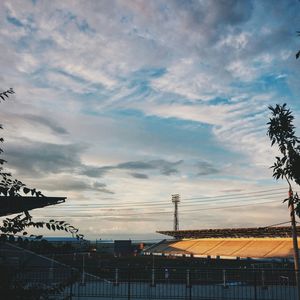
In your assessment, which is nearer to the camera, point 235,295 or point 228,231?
point 235,295

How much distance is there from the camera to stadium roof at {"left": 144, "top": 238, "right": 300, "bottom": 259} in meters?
42.2

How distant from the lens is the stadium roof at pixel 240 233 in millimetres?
44381

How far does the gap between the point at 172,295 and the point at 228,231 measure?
3367cm

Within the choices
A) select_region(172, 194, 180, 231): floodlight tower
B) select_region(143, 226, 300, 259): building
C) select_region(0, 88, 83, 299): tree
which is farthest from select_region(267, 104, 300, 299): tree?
select_region(172, 194, 180, 231): floodlight tower

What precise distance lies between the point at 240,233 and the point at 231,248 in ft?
9.88

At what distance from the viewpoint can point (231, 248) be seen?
50.5 metres

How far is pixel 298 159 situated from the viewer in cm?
713

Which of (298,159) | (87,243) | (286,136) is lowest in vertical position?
(87,243)

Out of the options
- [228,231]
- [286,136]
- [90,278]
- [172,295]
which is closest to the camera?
[286,136]

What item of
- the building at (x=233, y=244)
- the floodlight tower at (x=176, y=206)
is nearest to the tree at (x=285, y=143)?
the building at (x=233, y=244)

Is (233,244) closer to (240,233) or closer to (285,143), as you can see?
(240,233)

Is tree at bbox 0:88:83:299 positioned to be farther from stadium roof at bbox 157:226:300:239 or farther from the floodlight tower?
the floodlight tower

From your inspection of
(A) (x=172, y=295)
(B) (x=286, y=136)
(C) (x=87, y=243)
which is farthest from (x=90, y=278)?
(C) (x=87, y=243)

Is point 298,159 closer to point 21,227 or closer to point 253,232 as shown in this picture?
point 21,227
